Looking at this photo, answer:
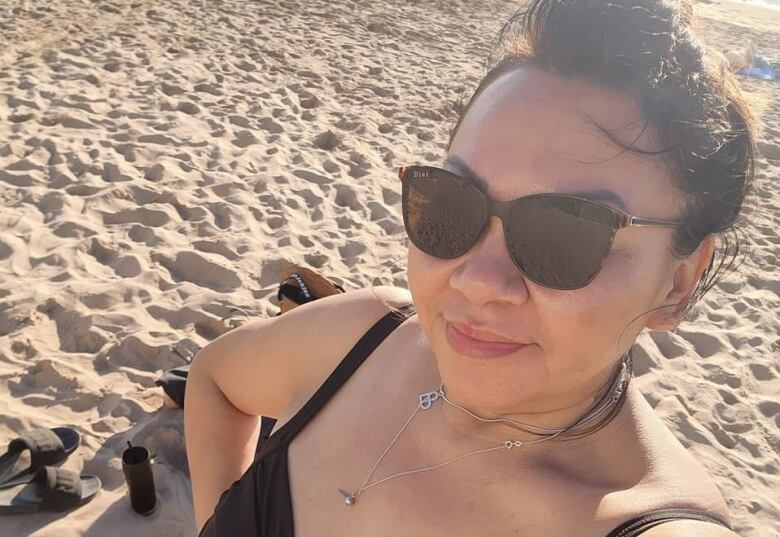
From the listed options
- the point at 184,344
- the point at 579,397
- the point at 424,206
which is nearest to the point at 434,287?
the point at 424,206

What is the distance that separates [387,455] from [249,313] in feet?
6.71

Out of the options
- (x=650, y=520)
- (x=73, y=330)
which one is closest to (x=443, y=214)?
(x=650, y=520)

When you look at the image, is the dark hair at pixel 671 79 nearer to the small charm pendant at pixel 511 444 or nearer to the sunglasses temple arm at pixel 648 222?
the sunglasses temple arm at pixel 648 222

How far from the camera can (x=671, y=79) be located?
41.3 inches

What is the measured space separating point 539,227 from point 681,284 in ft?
0.95

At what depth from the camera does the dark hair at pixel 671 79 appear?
1039 millimetres

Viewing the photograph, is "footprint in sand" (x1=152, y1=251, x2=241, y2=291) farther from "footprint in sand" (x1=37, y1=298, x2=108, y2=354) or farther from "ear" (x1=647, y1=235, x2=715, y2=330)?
"ear" (x1=647, y1=235, x2=715, y2=330)

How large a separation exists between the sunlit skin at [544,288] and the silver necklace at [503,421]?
0.10 metres

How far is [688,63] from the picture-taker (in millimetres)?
1067

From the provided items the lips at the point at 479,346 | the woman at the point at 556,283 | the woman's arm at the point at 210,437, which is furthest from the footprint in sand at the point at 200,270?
the lips at the point at 479,346

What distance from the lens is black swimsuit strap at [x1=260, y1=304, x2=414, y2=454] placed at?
145 cm

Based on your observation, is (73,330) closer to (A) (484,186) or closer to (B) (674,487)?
(A) (484,186)

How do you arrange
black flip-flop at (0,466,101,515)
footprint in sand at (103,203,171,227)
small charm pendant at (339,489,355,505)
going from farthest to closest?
1. footprint in sand at (103,203,171,227)
2. black flip-flop at (0,466,101,515)
3. small charm pendant at (339,489,355,505)

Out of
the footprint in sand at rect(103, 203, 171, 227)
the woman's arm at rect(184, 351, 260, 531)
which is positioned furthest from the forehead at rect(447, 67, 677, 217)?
the footprint in sand at rect(103, 203, 171, 227)
